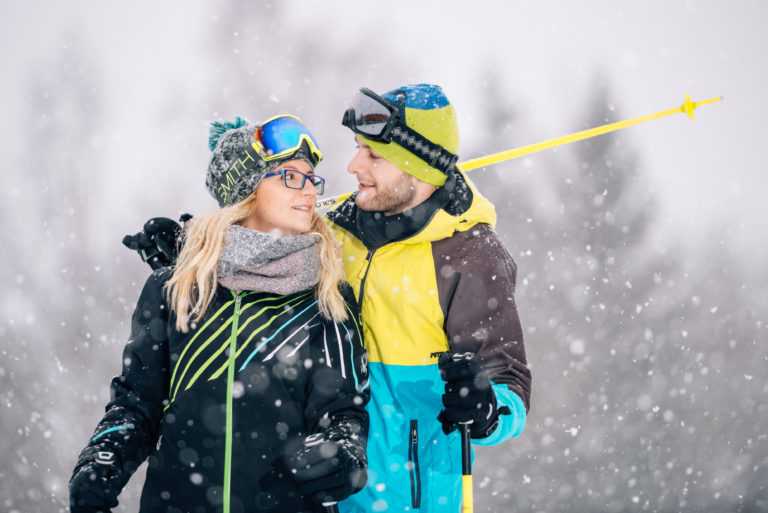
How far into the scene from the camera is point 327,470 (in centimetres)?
187

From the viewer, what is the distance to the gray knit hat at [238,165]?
8.32 feet

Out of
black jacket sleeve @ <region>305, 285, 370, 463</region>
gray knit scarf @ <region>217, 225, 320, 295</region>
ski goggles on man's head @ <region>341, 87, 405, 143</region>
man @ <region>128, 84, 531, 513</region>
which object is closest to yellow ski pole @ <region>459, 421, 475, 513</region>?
man @ <region>128, 84, 531, 513</region>

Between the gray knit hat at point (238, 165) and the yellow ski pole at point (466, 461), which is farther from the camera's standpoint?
the gray knit hat at point (238, 165)

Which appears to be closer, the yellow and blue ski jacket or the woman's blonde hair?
the woman's blonde hair

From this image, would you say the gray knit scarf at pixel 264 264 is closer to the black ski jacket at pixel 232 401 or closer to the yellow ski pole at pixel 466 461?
the black ski jacket at pixel 232 401

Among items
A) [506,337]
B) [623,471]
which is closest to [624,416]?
[623,471]

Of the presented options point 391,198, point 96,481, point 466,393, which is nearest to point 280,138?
point 391,198

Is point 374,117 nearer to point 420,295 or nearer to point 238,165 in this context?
point 238,165

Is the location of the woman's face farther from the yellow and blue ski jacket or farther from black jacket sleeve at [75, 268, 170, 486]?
black jacket sleeve at [75, 268, 170, 486]

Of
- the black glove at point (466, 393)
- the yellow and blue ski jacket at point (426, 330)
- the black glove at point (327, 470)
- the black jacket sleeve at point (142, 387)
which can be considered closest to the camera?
the black glove at point (327, 470)

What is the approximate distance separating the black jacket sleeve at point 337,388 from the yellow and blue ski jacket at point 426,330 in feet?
0.91

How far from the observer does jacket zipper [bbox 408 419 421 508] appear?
2.44 meters

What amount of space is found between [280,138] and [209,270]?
0.68m

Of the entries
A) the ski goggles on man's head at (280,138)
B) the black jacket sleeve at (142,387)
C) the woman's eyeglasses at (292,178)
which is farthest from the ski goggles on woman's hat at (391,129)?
the black jacket sleeve at (142,387)
